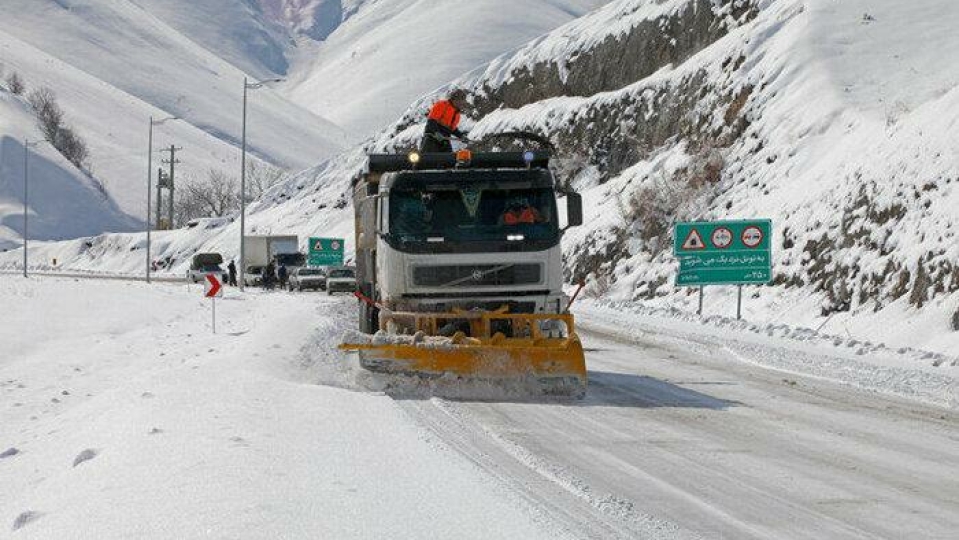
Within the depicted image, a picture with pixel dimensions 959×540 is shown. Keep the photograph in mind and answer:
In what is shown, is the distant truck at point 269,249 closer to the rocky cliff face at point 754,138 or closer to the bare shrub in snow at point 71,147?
the rocky cliff face at point 754,138

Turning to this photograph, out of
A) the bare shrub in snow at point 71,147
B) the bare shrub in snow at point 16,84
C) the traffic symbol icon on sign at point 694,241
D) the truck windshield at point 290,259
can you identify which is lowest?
the truck windshield at point 290,259

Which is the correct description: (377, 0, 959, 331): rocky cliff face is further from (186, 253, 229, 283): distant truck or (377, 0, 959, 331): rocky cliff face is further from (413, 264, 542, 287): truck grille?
(186, 253, 229, 283): distant truck

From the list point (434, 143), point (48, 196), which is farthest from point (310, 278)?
point (48, 196)

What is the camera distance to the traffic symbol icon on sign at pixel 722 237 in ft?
84.7

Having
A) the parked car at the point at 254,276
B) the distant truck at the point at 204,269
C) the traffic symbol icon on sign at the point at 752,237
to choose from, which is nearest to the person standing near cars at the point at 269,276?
the parked car at the point at 254,276

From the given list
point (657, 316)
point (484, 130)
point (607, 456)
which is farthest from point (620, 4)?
point (607, 456)

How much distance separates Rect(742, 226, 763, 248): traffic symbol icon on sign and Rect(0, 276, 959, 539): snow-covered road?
950cm

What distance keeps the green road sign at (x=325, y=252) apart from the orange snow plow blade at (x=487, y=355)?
4076cm

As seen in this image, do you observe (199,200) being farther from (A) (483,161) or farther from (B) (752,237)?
(A) (483,161)

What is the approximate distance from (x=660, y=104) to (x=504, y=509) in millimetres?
44000

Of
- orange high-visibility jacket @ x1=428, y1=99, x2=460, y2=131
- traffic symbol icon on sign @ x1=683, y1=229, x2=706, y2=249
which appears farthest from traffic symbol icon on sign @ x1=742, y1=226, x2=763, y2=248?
orange high-visibility jacket @ x1=428, y1=99, x2=460, y2=131

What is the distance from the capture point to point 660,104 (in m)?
48.9

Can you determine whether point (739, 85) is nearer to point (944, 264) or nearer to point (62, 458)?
point (944, 264)

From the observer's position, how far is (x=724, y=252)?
25.9 meters
